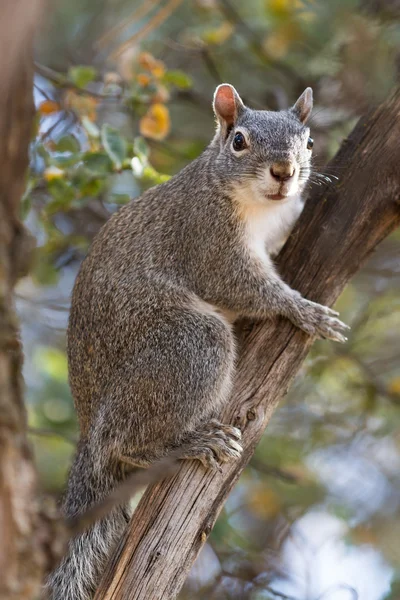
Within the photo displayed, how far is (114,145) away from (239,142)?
1.84 ft

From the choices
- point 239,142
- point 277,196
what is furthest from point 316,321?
point 239,142

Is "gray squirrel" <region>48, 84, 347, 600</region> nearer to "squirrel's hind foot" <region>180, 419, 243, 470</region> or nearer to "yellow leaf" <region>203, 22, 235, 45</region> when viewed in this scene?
"squirrel's hind foot" <region>180, 419, 243, 470</region>

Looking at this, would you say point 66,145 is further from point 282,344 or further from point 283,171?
point 282,344

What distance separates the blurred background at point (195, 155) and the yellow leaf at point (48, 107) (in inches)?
0.4

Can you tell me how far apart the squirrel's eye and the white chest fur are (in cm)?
26

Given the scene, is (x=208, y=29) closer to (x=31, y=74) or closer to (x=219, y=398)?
(x=219, y=398)

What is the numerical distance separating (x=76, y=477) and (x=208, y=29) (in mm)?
2698

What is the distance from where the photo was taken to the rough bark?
2.63 m

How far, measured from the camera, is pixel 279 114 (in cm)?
338

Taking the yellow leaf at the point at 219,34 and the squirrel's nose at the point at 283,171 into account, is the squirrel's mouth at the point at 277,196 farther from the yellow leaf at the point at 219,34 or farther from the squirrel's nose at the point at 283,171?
the yellow leaf at the point at 219,34

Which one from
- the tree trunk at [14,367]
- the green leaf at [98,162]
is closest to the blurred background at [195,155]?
the green leaf at [98,162]

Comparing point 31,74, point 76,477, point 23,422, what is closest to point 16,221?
point 31,74

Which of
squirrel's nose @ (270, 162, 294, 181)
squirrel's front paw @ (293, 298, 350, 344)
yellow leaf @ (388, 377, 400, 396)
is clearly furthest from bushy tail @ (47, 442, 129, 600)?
yellow leaf @ (388, 377, 400, 396)

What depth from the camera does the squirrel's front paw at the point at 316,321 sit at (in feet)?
10.3
